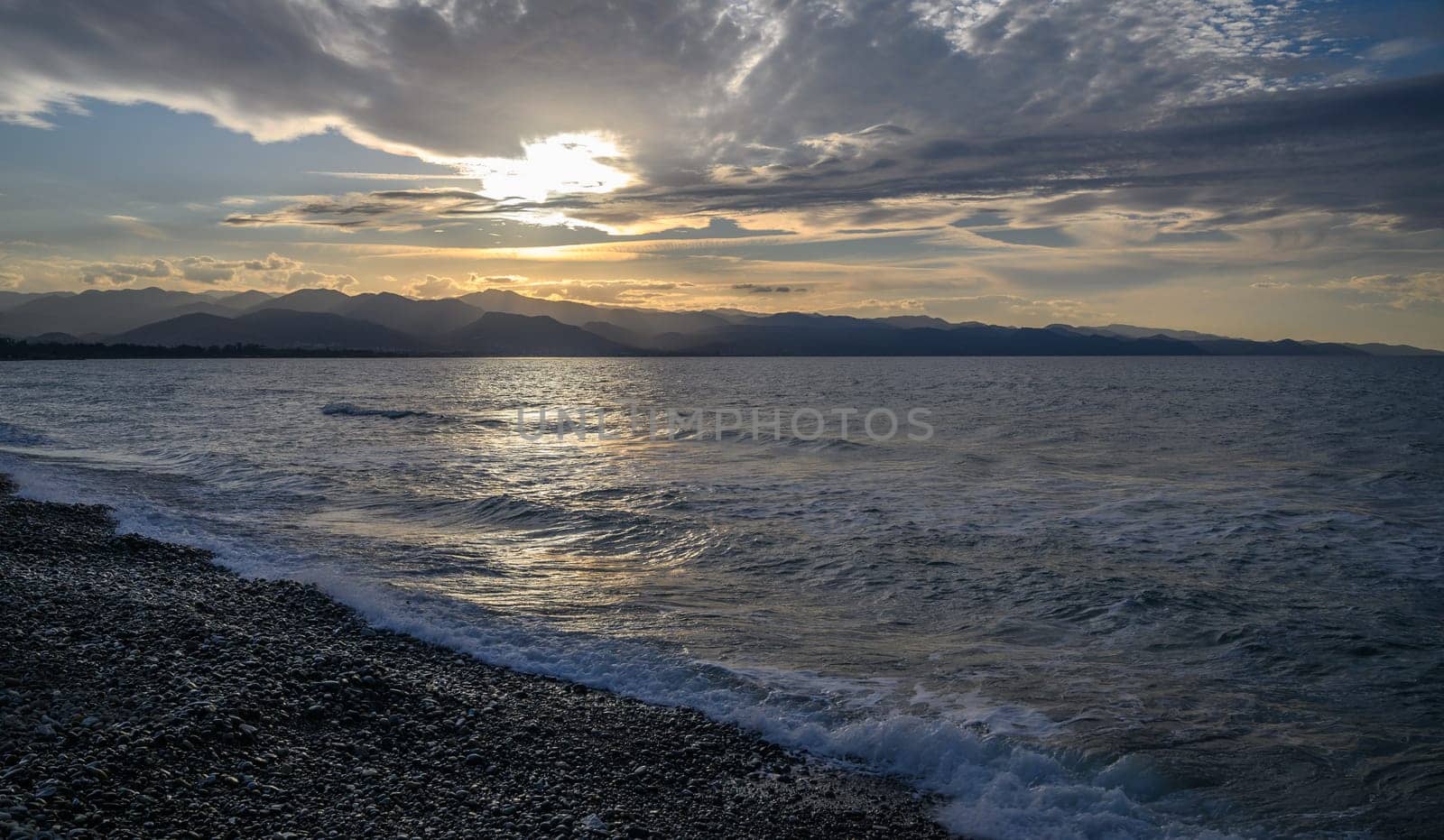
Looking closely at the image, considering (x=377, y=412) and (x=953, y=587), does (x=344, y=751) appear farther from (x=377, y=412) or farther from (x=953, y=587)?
(x=377, y=412)

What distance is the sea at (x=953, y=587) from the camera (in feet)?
24.6

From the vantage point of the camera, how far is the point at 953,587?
1339cm

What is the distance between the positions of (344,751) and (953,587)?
32.2 ft

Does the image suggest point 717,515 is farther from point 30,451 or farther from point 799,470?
point 30,451

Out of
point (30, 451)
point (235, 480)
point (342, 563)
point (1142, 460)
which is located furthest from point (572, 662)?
point (30, 451)

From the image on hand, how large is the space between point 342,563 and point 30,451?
80.2 ft

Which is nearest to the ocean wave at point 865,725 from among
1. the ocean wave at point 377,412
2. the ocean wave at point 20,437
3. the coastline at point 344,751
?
the coastline at point 344,751

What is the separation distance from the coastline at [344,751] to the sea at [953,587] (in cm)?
70

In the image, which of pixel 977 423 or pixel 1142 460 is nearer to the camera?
pixel 1142 460

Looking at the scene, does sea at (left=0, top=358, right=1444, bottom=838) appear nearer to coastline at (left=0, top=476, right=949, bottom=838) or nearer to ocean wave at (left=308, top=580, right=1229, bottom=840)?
ocean wave at (left=308, top=580, right=1229, bottom=840)

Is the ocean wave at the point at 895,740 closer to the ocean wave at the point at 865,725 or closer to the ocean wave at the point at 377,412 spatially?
the ocean wave at the point at 865,725

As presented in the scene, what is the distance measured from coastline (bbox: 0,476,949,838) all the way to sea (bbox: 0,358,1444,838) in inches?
27.7

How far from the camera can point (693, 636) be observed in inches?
425

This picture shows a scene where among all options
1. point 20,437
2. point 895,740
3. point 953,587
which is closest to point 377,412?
point 20,437
